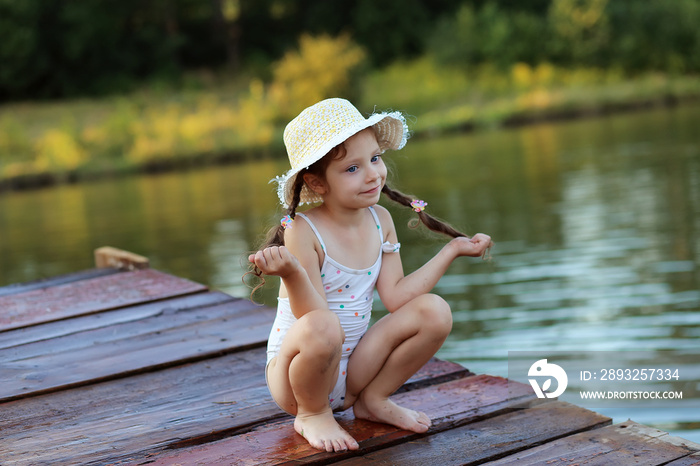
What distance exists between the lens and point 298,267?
2.15 metres

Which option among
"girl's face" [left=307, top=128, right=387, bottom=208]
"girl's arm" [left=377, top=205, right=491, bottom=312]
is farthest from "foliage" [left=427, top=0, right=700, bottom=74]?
"girl's face" [left=307, top=128, right=387, bottom=208]

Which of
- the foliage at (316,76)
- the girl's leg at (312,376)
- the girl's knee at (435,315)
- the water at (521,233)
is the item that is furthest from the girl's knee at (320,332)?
Answer: the foliage at (316,76)

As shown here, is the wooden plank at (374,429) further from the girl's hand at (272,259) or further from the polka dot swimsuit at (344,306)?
the girl's hand at (272,259)

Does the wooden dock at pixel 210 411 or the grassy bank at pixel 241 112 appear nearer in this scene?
the wooden dock at pixel 210 411

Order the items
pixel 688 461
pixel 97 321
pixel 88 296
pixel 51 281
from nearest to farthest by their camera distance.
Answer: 1. pixel 688 461
2. pixel 97 321
3. pixel 88 296
4. pixel 51 281

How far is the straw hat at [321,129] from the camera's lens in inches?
89.0

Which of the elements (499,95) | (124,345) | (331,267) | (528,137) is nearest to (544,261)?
(124,345)

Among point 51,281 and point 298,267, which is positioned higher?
point 298,267

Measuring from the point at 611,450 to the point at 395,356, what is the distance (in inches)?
23.4

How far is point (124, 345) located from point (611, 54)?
26943 millimetres

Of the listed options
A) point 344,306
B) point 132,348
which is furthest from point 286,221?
point 132,348

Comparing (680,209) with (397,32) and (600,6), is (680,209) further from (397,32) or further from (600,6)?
(397,32)

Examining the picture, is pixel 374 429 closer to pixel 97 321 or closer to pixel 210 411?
pixel 210 411

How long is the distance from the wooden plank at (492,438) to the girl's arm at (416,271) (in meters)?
0.37
